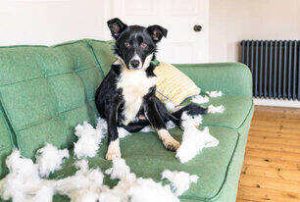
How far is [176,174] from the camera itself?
124 cm

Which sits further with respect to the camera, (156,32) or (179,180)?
(156,32)

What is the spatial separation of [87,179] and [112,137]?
0.46 m

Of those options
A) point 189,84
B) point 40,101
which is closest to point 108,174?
point 40,101

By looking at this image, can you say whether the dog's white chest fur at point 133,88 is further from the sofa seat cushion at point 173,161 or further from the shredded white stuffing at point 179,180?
the shredded white stuffing at point 179,180

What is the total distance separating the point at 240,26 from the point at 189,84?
2.28m

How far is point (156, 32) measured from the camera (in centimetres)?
189

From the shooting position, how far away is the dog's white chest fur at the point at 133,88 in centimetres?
184

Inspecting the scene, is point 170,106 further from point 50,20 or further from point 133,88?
point 50,20

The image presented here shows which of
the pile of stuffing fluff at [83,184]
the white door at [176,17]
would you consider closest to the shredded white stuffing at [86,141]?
the pile of stuffing fluff at [83,184]

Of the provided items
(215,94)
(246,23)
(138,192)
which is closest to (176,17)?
(246,23)

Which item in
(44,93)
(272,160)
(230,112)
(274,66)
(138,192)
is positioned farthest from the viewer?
(274,66)

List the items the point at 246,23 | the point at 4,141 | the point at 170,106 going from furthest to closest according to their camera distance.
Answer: the point at 246,23, the point at 170,106, the point at 4,141

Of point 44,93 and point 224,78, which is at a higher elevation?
point 44,93

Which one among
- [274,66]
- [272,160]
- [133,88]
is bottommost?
[272,160]
